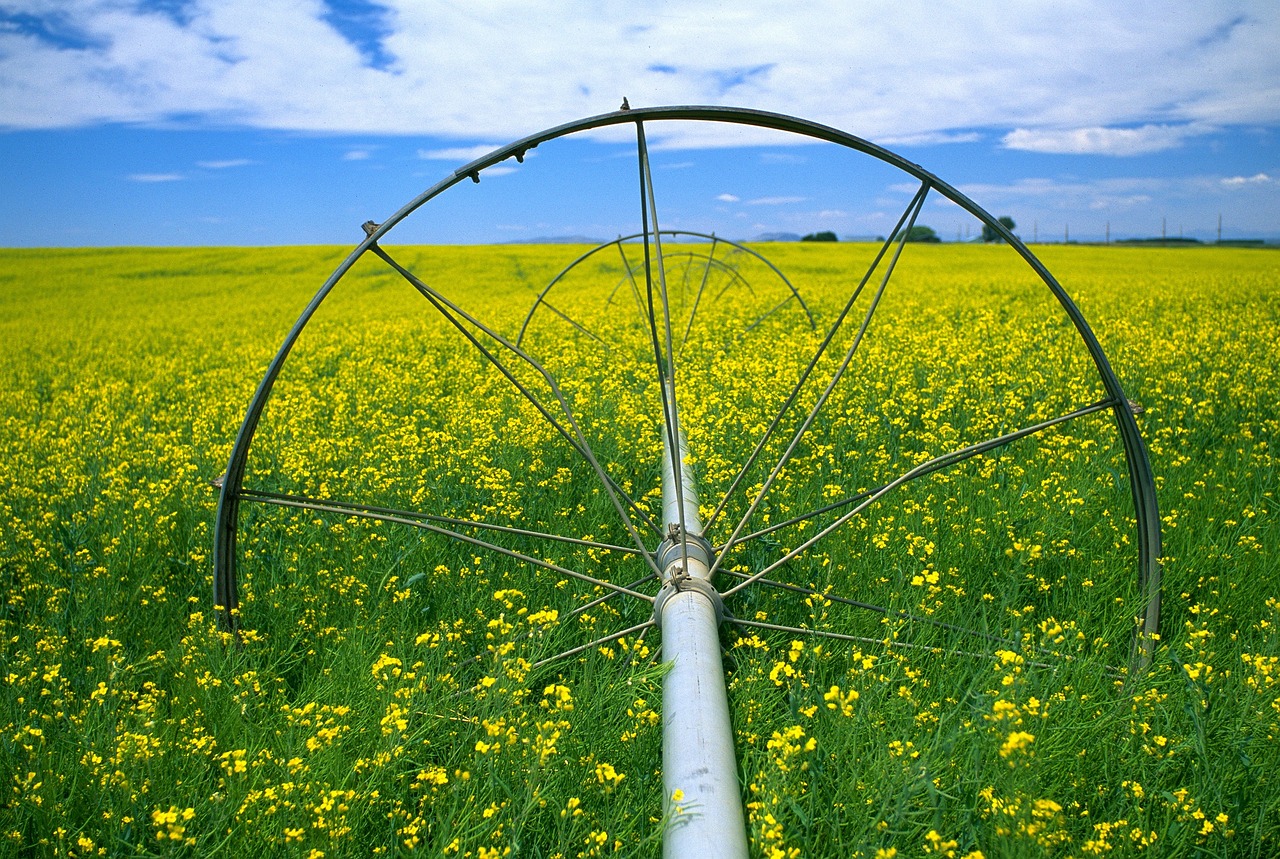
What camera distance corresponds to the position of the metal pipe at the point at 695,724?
156 centimetres

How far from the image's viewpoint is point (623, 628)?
2.72 meters

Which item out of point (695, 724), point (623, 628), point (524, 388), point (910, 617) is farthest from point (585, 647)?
point (910, 617)

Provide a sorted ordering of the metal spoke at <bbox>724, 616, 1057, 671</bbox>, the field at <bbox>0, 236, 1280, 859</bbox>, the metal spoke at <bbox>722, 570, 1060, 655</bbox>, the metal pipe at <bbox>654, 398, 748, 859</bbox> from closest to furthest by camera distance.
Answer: the metal pipe at <bbox>654, 398, 748, 859</bbox> → the field at <bbox>0, 236, 1280, 859</bbox> → the metal spoke at <bbox>724, 616, 1057, 671</bbox> → the metal spoke at <bbox>722, 570, 1060, 655</bbox>

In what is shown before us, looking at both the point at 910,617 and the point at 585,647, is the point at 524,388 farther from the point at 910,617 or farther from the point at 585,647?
the point at 910,617

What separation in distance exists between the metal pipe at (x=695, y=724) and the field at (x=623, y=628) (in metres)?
0.09

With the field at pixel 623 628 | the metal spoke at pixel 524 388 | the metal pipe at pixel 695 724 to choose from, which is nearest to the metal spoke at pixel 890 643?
the field at pixel 623 628

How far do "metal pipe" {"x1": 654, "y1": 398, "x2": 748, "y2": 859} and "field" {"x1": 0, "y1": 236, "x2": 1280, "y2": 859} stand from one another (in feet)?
0.28

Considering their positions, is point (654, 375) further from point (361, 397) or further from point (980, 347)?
point (980, 347)

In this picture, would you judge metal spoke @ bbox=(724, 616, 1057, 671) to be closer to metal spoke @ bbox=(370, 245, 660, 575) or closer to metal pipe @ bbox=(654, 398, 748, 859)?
metal pipe @ bbox=(654, 398, 748, 859)

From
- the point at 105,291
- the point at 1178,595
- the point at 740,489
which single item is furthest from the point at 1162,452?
the point at 105,291

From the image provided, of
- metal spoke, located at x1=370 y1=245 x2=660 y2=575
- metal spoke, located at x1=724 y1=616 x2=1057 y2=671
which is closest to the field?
metal spoke, located at x1=724 y1=616 x2=1057 y2=671

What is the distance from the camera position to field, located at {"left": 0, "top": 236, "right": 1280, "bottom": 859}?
1.82m

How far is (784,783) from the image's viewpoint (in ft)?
5.63

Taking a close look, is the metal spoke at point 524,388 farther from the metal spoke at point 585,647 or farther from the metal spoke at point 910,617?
the metal spoke at point 910,617
